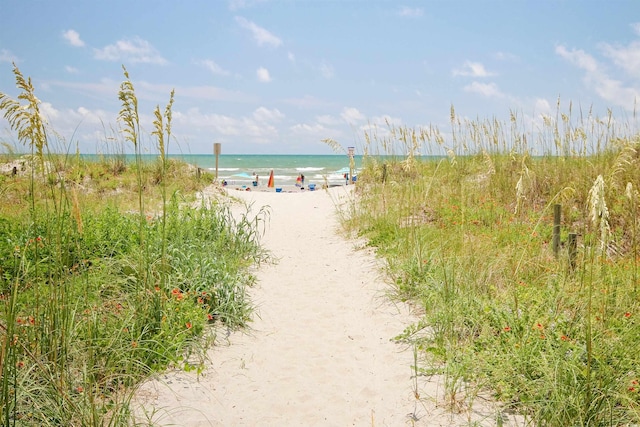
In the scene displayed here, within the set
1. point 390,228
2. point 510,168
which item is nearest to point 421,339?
point 390,228

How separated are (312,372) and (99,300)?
5.86 ft

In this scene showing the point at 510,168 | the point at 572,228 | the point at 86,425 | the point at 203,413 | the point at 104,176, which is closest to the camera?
the point at 86,425

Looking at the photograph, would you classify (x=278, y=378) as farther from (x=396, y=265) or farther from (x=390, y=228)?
(x=390, y=228)

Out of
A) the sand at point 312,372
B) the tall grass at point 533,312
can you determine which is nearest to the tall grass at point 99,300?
the sand at point 312,372

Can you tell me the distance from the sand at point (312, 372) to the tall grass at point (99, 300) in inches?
10.2

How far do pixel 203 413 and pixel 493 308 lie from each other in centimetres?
265

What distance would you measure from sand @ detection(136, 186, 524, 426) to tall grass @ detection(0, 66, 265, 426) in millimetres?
259

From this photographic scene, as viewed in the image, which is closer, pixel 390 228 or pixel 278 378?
pixel 278 378

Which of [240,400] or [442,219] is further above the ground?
[442,219]

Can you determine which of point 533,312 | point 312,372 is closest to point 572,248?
point 533,312

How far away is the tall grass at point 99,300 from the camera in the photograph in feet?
8.64

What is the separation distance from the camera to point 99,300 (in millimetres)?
3523

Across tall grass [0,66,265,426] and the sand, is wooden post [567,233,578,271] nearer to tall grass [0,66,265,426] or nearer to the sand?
the sand

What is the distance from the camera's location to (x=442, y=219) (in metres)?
8.07
